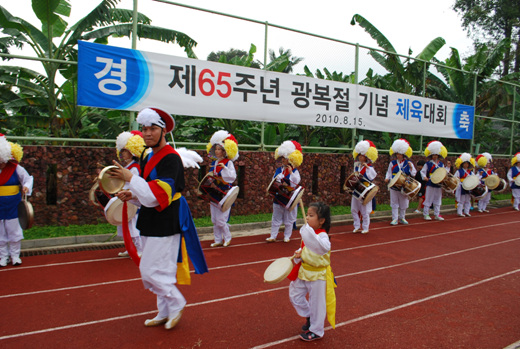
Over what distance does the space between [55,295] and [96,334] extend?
4.34 ft

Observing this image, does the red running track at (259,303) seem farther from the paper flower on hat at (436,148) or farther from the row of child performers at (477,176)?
the row of child performers at (477,176)

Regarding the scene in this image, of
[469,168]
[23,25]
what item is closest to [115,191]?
[23,25]

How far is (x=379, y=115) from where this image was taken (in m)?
12.4

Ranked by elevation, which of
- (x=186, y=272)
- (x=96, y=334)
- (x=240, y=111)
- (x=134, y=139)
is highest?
(x=240, y=111)

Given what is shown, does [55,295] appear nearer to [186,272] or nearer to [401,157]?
[186,272]

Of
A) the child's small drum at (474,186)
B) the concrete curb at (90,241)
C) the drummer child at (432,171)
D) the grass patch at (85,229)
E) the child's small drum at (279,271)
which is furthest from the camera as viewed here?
the child's small drum at (474,186)

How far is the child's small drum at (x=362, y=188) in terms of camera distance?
8664 millimetres

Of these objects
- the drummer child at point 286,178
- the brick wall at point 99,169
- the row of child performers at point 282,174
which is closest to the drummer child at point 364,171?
the row of child performers at point 282,174

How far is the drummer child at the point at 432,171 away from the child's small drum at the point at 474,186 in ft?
4.75

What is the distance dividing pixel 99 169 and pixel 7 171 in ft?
7.00

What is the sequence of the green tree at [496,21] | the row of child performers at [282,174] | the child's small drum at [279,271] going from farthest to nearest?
the green tree at [496,21] → the row of child performers at [282,174] → the child's small drum at [279,271]

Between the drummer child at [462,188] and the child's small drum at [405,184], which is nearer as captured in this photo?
the child's small drum at [405,184]

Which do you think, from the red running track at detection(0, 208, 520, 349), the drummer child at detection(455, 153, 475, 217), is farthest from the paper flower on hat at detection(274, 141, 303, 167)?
the drummer child at detection(455, 153, 475, 217)

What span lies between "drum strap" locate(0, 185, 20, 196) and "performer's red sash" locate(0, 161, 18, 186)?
76mm
